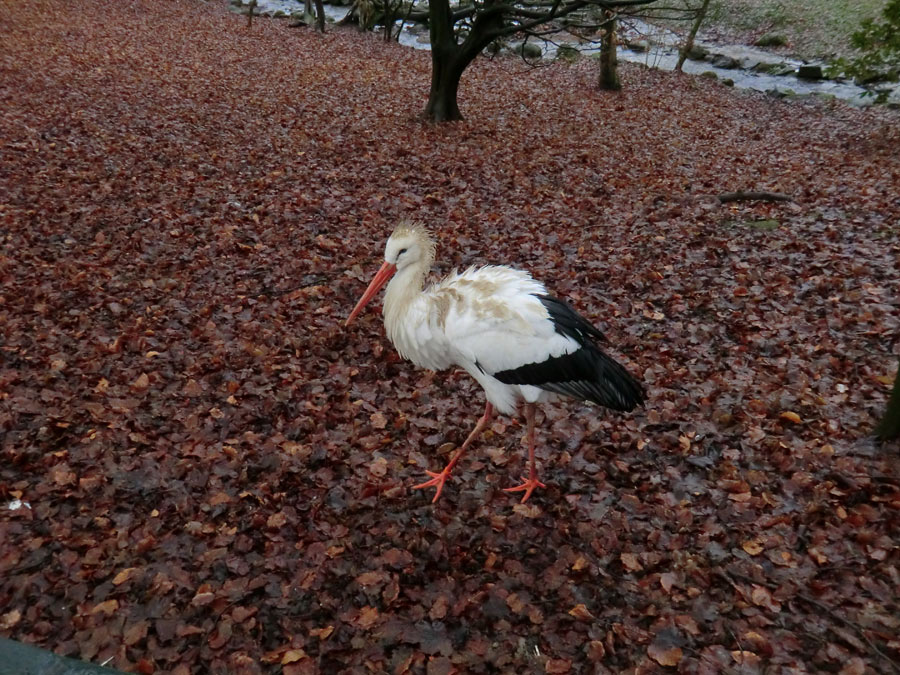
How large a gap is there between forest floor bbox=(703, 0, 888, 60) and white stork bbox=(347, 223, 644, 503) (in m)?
27.3

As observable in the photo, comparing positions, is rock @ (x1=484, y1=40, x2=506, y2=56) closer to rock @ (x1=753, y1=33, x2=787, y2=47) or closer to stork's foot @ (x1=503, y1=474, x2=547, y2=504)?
stork's foot @ (x1=503, y1=474, x2=547, y2=504)

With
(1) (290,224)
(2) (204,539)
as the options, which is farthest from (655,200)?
(2) (204,539)

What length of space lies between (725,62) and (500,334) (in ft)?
83.7

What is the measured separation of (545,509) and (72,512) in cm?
323

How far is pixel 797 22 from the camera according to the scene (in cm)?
2770

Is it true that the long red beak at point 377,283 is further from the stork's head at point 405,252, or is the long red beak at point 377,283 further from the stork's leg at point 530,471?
the stork's leg at point 530,471

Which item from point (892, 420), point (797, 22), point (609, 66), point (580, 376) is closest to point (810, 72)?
point (797, 22)

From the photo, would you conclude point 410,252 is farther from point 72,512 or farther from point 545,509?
point 72,512

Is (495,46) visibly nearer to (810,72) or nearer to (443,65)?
(443,65)

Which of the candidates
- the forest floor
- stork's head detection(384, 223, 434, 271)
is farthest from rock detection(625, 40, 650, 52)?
stork's head detection(384, 223, 434, 271)

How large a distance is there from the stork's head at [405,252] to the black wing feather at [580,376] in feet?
3.10

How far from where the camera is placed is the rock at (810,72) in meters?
20.8

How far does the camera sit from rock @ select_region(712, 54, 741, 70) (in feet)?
76.5

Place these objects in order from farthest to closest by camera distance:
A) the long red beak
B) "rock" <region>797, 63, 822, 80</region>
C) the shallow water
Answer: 1. "rock" <region>797, 63, 822, 80</region>
2. the shallow water
3. the long red beak
